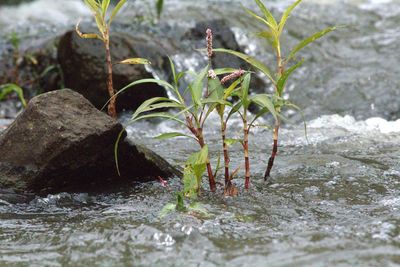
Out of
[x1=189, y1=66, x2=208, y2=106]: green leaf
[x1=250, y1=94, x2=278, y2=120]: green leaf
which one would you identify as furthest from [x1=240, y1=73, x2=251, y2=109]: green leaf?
[x1=189, y1=66, x2=208, y2=106]: green leaf

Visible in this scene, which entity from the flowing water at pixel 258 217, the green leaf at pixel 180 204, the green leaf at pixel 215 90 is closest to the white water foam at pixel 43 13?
the flowing water at pixel 258 217

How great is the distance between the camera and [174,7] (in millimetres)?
9344

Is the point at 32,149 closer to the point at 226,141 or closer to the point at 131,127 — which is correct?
the point at 226,141

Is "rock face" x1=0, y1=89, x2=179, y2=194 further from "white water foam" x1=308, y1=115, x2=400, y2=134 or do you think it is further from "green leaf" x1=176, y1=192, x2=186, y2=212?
"white water foam" x1=308, y1=115, x2=400, y2=134

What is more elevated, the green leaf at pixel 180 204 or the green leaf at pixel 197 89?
the green leaf at pixel 197 89

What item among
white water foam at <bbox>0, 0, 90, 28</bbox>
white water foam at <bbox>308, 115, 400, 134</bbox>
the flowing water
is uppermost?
white water foam at <bbox>0, 0, 90, 28</bbox>

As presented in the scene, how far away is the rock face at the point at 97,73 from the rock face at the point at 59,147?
2763mm

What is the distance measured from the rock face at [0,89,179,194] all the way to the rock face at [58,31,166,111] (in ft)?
9.06

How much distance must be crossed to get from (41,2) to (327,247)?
31.1 ft

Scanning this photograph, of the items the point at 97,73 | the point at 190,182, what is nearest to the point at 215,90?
the point at 190,182

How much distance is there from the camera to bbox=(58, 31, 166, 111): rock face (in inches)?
233

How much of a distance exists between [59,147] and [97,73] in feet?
10.2

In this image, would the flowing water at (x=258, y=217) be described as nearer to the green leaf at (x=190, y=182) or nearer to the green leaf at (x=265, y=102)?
the green leaf at (x=190, y=182)

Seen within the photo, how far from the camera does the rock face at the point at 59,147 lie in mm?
2967
